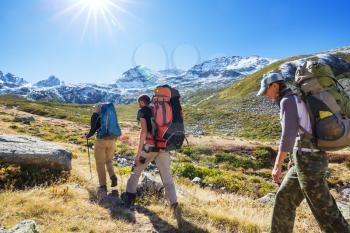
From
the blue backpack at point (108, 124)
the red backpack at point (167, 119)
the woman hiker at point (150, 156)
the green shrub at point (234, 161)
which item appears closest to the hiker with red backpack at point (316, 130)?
the red backpack at point (167, 119)

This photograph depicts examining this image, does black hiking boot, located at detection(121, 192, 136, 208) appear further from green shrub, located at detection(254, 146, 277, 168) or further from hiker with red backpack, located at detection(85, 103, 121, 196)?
green shrub, located at detection(254, 146, 277, 168)

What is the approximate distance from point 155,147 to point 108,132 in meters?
2.61

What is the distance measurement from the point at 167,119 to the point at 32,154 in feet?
16.1

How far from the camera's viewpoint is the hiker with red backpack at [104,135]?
9.60 meters

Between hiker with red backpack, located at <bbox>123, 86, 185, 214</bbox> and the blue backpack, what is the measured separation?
2.18 metres

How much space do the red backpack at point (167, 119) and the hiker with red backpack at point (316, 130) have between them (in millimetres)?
2585

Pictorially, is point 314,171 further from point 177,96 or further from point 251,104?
point 251,104

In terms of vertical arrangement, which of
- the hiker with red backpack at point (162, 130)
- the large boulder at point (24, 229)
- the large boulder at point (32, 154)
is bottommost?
the large boulder at point (24, 229)

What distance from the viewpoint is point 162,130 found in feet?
24.1

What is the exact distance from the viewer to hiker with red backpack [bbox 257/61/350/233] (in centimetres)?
472

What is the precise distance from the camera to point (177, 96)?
24.2 ft

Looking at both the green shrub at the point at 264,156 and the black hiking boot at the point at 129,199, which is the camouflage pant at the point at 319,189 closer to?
the black hiking boot at the point at 129,199

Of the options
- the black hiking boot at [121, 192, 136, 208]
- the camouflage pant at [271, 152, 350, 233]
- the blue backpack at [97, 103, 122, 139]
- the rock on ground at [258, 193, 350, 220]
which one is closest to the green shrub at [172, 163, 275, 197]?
the rock on ground at [258, 193, 350, 220]

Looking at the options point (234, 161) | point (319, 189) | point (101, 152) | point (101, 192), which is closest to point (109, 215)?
point (101, 192)
